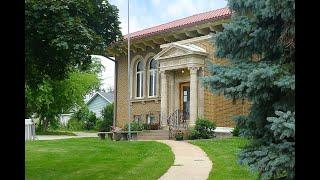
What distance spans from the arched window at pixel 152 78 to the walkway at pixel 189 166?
1001cm

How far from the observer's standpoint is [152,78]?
869 inches

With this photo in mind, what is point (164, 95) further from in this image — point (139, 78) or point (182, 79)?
point (139, 78)

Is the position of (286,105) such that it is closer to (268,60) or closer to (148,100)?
(268,60)

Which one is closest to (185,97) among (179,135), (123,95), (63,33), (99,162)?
(179,135)

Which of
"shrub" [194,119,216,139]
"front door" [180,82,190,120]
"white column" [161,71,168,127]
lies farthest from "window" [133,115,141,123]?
"shrub" [194,119,216,139]

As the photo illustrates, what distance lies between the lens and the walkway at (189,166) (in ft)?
25.2

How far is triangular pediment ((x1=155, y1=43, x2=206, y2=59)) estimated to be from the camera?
59.5 feet

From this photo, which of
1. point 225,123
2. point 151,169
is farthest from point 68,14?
point 225,123

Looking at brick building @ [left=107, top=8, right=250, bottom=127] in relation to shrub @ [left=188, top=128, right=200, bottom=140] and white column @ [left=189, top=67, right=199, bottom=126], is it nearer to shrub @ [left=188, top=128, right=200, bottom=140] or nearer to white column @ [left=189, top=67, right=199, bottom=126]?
white column @ [left=189, top=67, right=199, bottom=126]

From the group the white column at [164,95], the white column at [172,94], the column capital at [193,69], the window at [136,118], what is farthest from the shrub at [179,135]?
the window at [136,118]

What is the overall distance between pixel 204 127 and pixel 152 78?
621cm

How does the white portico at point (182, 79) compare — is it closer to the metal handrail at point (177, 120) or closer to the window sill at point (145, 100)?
the metal handrail at point (177, 120)

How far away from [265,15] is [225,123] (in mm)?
13186

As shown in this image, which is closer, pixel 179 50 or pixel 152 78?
pixel 179 50
